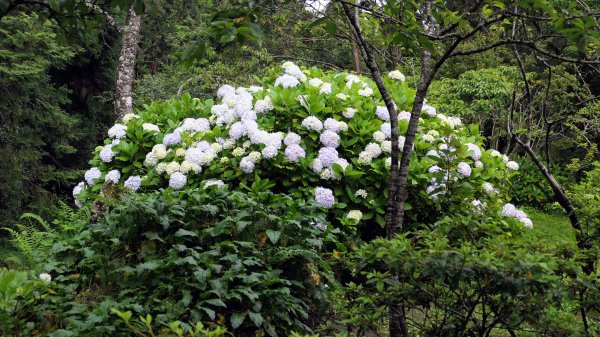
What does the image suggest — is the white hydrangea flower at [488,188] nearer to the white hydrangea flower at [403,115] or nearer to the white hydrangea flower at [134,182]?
the white hydrangea flower at [403,115]

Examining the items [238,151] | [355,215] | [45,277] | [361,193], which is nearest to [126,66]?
[238,151]

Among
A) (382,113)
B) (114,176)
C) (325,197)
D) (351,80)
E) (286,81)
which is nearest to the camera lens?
(325,197)

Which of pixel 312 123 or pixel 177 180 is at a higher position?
pixel 312 123

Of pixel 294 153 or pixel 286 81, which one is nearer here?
pixel 294 153

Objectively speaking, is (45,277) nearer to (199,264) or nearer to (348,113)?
(199,264)

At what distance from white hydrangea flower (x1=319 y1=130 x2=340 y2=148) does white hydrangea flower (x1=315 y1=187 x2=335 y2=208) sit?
0.48m

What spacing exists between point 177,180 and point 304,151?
1.04 metres

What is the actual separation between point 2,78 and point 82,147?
4.27 metres

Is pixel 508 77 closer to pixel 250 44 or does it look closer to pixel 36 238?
pixel 250 44

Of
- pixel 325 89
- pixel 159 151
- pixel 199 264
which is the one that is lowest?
pixel 199 264

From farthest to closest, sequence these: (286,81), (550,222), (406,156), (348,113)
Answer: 1. (550,222)
2. (286,81)
3. (348,113)
4. (406,156)

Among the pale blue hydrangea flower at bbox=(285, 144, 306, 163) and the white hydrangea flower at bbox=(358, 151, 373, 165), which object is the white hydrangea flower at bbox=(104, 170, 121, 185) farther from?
the white hydrangea flower at bbox=(358, 151, 373, 165)

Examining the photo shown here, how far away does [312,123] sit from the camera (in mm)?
4898

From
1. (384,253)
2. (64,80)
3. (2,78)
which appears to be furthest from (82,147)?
(384,253)
